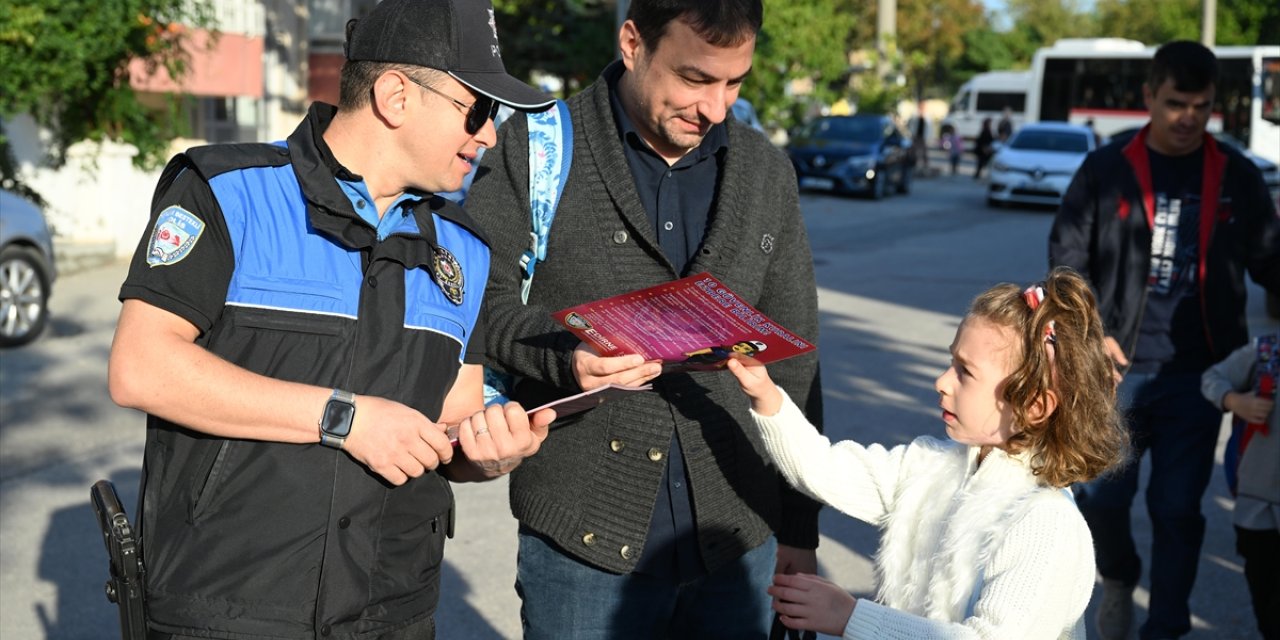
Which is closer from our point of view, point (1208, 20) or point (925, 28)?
Result: point (1208, 20)

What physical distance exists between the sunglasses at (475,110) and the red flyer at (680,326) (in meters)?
0.37

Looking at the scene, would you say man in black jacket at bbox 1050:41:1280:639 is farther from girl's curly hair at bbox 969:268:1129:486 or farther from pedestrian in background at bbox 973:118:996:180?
pedestrian in background at bbox 973:118:996:180

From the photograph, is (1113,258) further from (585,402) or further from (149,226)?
(149,226)

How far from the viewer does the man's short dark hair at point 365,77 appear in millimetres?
2359

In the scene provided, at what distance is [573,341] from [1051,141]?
78.1ft

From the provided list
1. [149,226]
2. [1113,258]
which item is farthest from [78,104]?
[149,226]

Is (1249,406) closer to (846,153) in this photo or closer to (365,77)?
(365,77)

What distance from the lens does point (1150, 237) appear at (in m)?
4.80

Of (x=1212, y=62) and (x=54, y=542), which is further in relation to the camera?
(x=54, y=542)

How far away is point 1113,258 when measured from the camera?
485 centimetres

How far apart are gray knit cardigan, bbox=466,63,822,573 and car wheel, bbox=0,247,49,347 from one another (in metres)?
7.84

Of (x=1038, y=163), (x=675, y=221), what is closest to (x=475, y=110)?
(x=675, y=221)

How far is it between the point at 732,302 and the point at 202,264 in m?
0.94

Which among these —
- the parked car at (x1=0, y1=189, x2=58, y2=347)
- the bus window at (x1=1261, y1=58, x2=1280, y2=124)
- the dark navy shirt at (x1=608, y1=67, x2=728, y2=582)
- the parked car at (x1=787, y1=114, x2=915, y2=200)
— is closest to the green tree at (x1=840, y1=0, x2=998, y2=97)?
the bus window at (x1=1261, y1=58, x2=1280, y2=124)
